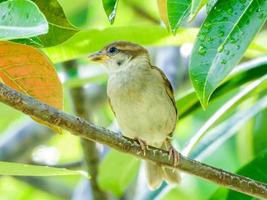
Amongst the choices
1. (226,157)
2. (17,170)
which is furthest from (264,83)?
(226,157)

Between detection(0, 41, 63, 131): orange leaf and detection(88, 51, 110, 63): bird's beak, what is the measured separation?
2.00 m

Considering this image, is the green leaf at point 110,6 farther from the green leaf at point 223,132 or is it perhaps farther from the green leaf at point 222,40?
the green leaf at point 223,132

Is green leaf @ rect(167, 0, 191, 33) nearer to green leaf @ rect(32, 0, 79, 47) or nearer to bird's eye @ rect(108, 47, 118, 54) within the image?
green leaf @ rect(32, 0, 79, 47)

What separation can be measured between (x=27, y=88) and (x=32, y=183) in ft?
9.72

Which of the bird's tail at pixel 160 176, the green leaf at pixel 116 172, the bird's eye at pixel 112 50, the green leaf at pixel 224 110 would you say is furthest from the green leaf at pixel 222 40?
the bird's eye at pixel 112 50

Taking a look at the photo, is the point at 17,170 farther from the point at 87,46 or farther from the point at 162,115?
the point at 162,115

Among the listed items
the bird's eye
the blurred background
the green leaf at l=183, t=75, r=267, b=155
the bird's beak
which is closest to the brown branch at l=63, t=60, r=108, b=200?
the blurred background

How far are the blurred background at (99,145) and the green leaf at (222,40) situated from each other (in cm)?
86

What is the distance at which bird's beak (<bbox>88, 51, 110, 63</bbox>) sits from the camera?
4.51 m

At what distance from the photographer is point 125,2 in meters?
5.61

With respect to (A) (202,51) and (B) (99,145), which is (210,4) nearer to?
(A) (202,51)

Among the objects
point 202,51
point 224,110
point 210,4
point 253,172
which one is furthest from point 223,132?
point 202,51

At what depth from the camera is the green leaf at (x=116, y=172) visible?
3.74 m

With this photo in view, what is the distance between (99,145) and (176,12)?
2853mm
